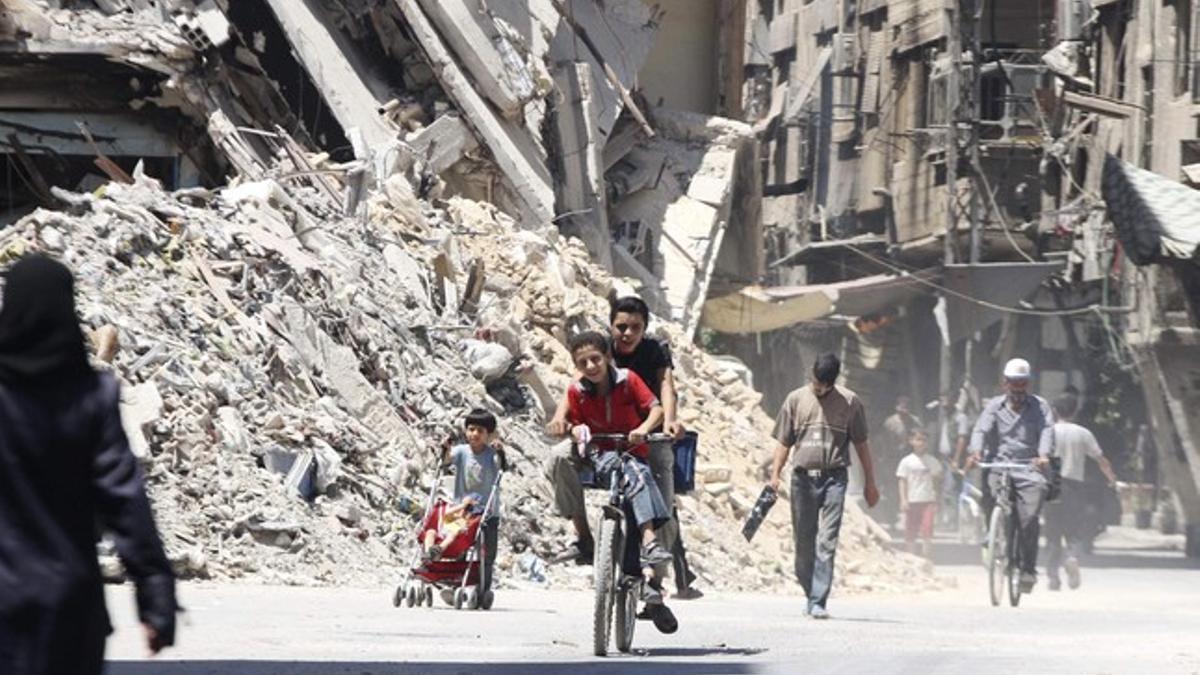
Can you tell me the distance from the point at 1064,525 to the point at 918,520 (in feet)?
21.0

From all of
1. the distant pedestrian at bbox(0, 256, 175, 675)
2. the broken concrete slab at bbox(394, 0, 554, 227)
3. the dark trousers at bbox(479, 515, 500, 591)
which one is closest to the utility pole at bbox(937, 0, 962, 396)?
the broken concrete slab at bbox(394, 0, 554, 227)

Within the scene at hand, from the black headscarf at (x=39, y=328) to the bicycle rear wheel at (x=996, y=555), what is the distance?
44.5 feet

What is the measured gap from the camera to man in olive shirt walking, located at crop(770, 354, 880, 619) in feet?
51.4

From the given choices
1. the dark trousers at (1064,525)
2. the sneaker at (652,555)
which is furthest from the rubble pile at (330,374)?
the sneaker at (652,555)

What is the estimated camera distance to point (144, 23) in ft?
80.8

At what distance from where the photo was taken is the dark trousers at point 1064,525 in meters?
23.6

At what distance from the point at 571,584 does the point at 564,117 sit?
11.3 meters

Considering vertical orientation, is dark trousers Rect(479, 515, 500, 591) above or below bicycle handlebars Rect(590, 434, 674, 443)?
below

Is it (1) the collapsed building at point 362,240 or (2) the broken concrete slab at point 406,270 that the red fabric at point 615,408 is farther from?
(2) the broken concrete slab at point 406,270

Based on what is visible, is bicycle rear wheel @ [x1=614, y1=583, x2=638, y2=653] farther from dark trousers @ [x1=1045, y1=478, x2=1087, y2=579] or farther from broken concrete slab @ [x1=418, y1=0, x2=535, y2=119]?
broken concrete slab @ [x1=418, y1=0, x2=535, y2=119]

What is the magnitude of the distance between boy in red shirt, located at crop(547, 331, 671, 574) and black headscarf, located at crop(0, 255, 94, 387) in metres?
6.09

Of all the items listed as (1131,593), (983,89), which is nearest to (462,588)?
(1131,593)

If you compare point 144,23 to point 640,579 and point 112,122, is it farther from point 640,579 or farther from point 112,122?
point 640,579

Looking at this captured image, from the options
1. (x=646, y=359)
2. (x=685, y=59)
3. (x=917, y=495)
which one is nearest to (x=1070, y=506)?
(x=917, y=495)
